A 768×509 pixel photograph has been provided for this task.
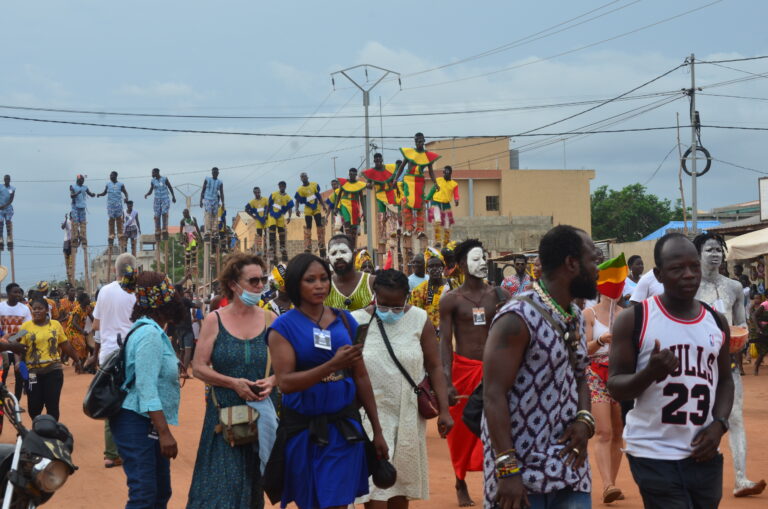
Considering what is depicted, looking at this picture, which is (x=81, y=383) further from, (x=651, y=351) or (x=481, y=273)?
(x=651, y=351)

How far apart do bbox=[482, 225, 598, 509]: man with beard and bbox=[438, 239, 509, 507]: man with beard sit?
393 centimetres

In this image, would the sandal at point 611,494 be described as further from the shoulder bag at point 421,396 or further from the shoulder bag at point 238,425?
the shoulder bag at point 238,425

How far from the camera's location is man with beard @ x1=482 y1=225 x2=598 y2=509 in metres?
4.22

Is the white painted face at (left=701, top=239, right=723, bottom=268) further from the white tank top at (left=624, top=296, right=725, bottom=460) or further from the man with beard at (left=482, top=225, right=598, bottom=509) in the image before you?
the man with beard at (left=482, top=225, right=598, bottom=509)

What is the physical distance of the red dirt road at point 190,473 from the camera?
27.9 ft

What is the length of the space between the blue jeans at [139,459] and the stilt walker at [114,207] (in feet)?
102

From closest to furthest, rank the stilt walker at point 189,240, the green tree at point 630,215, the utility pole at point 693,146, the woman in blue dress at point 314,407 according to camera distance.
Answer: the woman in blue dress at point 314,407 < the utility pole at point 693,146 < the stilt walker at point 189,240 < the green tree at point 630,215

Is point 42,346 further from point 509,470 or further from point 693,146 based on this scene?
point 693,146

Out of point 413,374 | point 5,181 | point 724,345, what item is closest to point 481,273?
point 413,374

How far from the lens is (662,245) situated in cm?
478

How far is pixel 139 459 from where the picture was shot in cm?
596

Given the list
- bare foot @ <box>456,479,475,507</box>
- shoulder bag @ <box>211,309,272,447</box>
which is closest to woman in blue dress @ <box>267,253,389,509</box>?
shoulder bag @ <box>211,309,272,447</box>

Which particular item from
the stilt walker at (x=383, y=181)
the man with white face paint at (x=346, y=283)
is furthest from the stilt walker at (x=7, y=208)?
the man with white face paint at (x=346, y=283)

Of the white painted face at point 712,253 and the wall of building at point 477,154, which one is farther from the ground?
the wall of building at point 477,154
